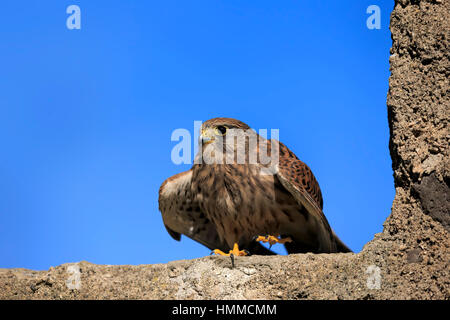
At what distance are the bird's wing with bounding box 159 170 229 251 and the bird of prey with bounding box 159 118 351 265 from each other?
112 millimetres

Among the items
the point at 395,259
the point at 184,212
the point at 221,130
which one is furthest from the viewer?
the point at 184,212

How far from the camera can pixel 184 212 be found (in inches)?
186

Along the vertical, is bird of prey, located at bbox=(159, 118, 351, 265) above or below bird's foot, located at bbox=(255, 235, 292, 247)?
above

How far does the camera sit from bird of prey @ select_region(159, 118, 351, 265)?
4.04m

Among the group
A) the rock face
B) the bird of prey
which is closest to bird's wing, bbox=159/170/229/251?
the bird of prey

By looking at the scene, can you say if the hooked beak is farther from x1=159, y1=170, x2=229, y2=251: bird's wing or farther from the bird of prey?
x1=159, y1=170, x2=229, y2=251: bird's wing

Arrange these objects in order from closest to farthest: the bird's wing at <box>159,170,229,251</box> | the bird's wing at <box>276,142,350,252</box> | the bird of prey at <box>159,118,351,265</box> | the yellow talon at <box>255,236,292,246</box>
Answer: the bird's wing at <box>276,142,350,252</box>, the bird of prey at <box>159,118,351,265</box>, the yellow talon at <box>255,236,292,246</box>, the bird's wing at <box>159,170,229,251</box>

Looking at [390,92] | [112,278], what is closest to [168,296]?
[112,278]

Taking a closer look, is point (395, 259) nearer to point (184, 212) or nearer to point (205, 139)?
point (205, 139)

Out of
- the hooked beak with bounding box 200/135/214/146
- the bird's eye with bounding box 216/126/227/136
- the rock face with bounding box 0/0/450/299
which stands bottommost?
the rock face with bounding box 0/0/450/299

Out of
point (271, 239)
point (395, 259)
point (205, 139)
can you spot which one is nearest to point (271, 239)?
point (271, 239)

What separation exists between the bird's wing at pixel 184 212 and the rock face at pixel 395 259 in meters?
1.41

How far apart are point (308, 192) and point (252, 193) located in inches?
16.6

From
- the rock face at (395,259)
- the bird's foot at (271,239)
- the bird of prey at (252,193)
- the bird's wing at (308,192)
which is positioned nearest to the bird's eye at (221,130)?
the bird of prey at (252,193)
